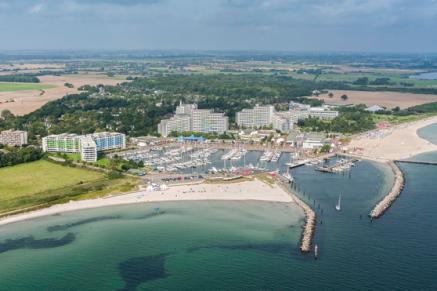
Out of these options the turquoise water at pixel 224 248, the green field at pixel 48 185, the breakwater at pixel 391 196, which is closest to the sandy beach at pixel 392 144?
the breakwater at pixel 391 196

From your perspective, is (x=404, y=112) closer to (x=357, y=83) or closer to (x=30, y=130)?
(x=357, y=83)

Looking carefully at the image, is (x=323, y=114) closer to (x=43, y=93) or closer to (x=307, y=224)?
(x=307, y=224)

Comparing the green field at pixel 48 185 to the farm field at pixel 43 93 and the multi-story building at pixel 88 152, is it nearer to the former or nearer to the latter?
the multi-story building at pixel 88 152

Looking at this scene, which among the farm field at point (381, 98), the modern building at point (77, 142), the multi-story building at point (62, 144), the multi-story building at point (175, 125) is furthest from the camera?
the farm field at point (381, 98)

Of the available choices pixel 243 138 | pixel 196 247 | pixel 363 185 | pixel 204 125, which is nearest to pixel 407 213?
pixel 363 185

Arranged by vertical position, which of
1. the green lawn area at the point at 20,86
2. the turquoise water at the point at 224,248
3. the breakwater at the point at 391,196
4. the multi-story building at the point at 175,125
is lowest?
the turquoise water at the point at 224,248

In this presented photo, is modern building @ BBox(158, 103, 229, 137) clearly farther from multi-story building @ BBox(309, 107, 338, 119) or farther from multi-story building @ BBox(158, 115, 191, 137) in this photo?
multi-story building @ BBox(309, 107, 338, 119)

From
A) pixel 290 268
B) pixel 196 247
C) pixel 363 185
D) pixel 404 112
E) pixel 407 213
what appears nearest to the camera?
pixel 290 268

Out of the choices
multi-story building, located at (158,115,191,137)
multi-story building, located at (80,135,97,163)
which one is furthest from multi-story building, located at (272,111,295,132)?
multi-story building, located at (80,135,97,163)
